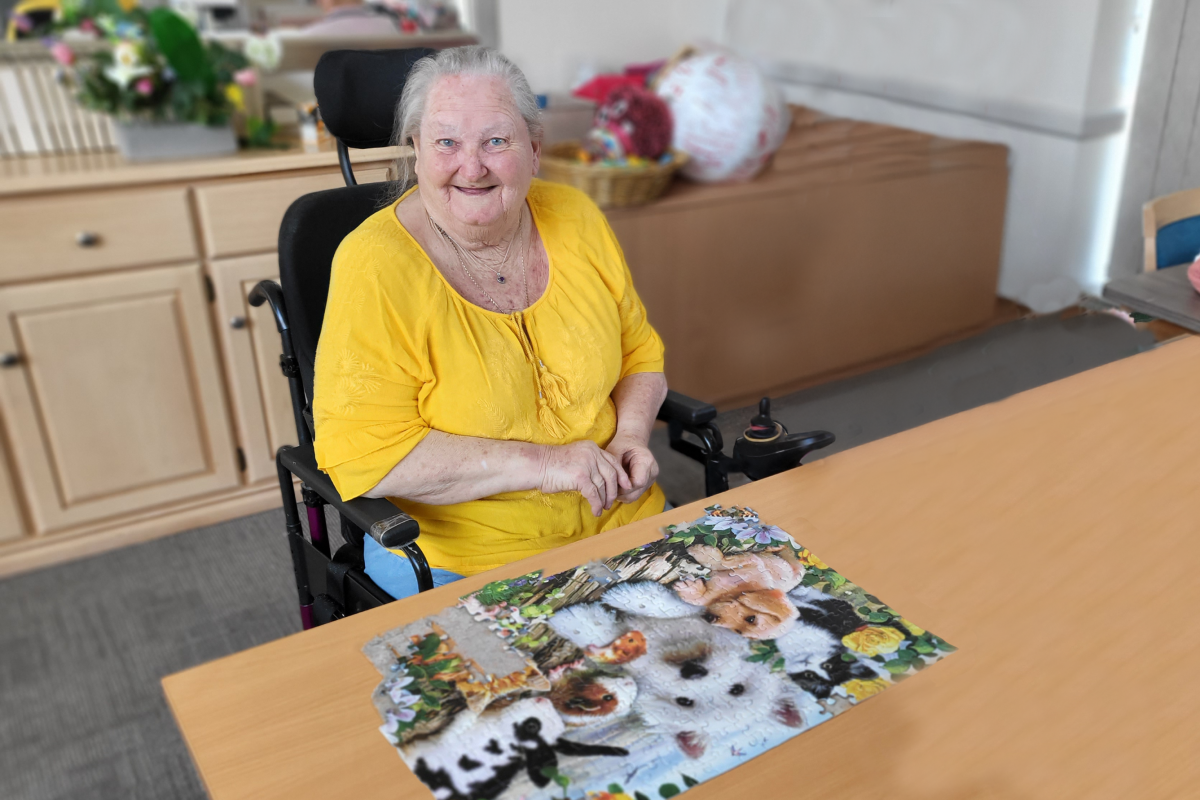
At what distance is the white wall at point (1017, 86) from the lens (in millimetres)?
1755

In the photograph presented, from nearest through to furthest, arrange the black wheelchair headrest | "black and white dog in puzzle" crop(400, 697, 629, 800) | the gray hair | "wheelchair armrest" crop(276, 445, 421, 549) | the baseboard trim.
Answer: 1. "black and white dog in puzzle" crop(400, 697, 629, 800)
2. "wheelchair armrest" crop(276, 445, 421, 549)
3. the gray hair
4. the black wheelchair headrest
5. the baseboard trim

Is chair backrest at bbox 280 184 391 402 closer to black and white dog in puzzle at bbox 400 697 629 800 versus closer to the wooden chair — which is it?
black and white dog in puzzle at bbox 400 697 629 800

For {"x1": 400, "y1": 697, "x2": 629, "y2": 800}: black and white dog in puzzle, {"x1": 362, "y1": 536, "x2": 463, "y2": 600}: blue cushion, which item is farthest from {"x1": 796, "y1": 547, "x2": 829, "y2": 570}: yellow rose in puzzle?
{"x1": 362, "y1": 536, "x2": 463, "y2": 600}: blue cushion

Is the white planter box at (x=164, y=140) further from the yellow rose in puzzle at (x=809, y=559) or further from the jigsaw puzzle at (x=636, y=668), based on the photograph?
the yellow rose in puzzle at (x=809, y=559)

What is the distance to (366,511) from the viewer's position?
1.03m

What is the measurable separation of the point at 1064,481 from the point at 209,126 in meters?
1.77

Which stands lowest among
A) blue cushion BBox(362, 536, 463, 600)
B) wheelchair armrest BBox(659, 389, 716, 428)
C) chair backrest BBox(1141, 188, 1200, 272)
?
blue cushion BBox(362, 536, 463, 600)

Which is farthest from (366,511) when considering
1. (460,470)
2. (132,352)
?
(132,352)

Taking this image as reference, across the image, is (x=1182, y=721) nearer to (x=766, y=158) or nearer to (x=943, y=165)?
(x=943, y=165)

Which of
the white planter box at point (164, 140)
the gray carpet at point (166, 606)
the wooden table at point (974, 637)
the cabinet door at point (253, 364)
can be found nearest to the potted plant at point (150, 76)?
the white planter box at point (164, 140)

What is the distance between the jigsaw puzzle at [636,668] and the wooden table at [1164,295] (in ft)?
3.26

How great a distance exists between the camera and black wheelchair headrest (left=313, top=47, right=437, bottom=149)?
120 cm

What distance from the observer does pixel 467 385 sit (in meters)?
1.11

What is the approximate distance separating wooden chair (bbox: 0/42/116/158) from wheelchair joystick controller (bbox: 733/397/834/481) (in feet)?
5.39
